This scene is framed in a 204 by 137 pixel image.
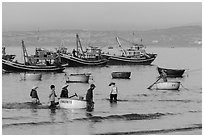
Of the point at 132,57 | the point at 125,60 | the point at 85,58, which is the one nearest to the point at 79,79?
the point at 85,58

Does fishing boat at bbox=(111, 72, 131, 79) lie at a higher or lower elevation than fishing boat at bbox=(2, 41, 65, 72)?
lower

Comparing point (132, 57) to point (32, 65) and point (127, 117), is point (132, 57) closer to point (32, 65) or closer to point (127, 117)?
point (32, 65)

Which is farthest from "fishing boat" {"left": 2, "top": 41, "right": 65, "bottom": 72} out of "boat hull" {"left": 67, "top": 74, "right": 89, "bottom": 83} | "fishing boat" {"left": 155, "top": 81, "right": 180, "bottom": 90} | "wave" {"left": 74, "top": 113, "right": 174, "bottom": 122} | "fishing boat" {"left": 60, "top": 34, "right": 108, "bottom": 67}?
"wave" {"left": 74, "top": 113, "right": 174, "bottom": 122}

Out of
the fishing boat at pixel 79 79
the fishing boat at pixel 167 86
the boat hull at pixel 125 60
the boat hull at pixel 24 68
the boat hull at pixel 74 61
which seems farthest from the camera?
the boat hull at pixel 125 60

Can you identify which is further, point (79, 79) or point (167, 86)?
point (79, 79)

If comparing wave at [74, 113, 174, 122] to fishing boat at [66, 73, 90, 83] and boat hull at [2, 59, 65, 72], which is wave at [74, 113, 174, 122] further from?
boat hull at [2, 59, 65, 72]

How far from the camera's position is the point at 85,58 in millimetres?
100250

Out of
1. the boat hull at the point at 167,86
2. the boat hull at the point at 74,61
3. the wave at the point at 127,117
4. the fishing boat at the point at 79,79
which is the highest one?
the boat hull at the point at 74,61

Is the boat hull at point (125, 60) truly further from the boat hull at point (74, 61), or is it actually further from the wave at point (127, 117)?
the wave at point (127, 117)

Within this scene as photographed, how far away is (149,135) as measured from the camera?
80.8 ft

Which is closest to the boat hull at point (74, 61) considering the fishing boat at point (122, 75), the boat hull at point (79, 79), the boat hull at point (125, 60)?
the boat hull at point (125, 60)

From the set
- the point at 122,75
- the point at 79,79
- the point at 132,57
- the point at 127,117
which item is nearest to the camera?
the point at 127,117

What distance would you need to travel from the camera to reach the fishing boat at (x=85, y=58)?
97562 millimetres

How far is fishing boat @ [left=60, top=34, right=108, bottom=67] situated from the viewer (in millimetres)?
97562
